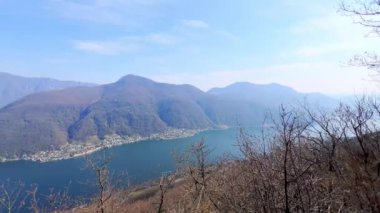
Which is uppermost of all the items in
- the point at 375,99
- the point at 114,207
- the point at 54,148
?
the point at 375,99

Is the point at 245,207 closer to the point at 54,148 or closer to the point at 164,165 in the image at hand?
the point at 164,165

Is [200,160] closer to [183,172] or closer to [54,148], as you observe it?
[183,172]

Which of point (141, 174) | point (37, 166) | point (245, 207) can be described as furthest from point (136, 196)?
point (37, 166)

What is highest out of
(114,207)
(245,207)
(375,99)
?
(375,99)

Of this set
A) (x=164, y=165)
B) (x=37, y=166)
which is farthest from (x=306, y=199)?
(x=37, y=166)

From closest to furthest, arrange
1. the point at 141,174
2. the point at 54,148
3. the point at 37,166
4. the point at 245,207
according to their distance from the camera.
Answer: the point at 245,207
the point at 141,174
the point at 37,166
the point at 54,148

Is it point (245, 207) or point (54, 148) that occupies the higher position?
point (245, 207)

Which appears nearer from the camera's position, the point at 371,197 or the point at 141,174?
the point at 371,197

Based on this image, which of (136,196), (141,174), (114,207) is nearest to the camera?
(114,207)

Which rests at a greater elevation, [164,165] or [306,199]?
[306,199]
